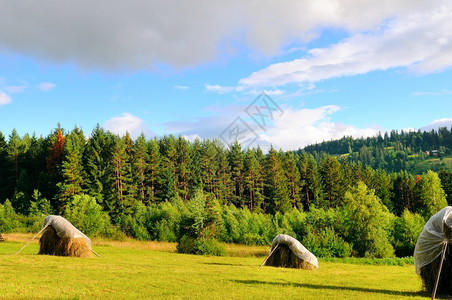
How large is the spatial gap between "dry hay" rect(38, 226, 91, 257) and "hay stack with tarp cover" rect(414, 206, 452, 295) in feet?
78.0

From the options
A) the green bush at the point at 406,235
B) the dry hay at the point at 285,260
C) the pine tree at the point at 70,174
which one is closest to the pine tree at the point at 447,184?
the green bush at the point at 406,235

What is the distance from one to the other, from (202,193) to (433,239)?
4109 centimetres

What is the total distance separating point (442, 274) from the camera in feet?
51.0

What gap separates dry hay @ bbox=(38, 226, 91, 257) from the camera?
1050 inches

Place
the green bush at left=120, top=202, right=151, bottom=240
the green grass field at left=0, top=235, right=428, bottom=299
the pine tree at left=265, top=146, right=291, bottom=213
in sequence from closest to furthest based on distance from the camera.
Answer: the green grass field at left=0, top=235, right=428, bottom=299 < the green bush at left=120, top=202, right=151, bottom=240 < the pine tree at left=265, top=146, right=291, bottom=213

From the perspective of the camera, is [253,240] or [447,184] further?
[447,184]

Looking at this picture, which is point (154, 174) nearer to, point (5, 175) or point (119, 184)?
point (119, 184)

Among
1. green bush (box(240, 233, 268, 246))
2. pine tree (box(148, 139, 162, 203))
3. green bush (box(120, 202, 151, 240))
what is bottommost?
green bush (box(240, 233, 268, 246))

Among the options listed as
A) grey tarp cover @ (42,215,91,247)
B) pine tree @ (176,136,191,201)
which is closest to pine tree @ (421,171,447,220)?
pine tree @ (176,136,191,201)

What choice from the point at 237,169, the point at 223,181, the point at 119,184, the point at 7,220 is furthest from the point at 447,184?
the point at 7,220

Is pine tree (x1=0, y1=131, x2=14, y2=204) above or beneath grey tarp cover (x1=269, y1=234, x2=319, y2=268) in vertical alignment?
above

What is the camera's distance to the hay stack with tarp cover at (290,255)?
90.7 ft

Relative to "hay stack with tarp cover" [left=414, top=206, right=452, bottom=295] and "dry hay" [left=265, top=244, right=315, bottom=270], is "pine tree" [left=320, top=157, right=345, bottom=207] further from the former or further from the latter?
"hay stack with tarp cover" [left=414, top=206, right=452, bottom=295]

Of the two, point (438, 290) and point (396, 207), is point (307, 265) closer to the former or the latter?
point (438, 290)
